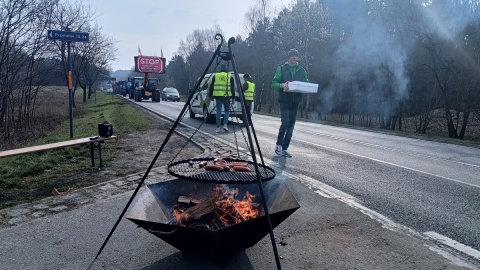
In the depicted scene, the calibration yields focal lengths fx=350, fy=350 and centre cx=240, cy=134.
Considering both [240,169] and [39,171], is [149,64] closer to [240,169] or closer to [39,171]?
[39,171]

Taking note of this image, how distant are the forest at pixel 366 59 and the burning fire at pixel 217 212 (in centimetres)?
805

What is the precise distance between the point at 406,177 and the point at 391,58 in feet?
54.5

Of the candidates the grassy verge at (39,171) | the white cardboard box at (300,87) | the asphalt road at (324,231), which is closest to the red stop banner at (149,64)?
the grassy verge at (39,171)

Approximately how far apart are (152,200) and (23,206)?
6.87 ft

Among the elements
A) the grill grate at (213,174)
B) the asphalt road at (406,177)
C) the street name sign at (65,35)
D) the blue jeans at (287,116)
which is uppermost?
the street name sign at (65,35)

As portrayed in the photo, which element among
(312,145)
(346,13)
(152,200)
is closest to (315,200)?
(152,200)

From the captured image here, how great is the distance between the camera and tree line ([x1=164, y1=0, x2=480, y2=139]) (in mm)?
18172

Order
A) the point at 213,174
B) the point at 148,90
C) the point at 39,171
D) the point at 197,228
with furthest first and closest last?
the point at 148,90, the point at 39,171, the point at 213,174, the point at 197,228

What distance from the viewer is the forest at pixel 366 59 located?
15038 mm

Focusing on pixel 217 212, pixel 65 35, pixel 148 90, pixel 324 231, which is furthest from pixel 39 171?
pixel 148 90

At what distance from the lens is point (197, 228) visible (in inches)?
112

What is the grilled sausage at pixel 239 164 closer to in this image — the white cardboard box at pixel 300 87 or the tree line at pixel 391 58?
the white cardboard box at pixel 300 87

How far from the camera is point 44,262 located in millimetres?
3156

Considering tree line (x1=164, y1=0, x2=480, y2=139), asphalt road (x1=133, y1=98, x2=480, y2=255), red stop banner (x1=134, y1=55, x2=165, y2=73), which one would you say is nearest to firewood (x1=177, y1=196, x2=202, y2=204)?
asphalt road (x1=133, y1=98, x2=480, y2=255)
